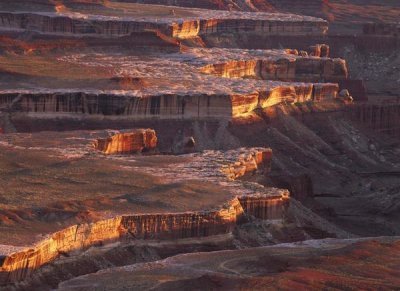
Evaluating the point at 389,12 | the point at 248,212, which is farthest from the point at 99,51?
the point at 389,12

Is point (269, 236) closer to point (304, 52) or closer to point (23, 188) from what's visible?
point (23, 188)

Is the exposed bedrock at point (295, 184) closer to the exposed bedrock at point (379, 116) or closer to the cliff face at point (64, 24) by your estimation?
the exposed bedrock at point (379, 116)

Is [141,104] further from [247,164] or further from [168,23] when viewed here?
[168,23]

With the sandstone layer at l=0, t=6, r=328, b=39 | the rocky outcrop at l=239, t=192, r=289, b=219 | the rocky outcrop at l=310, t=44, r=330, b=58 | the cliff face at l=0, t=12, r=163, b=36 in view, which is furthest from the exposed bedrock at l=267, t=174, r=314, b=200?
the rocky outcrop at l=310, t=44, r=330, b=58

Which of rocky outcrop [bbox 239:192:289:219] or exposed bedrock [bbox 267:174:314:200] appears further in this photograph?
exposed bedrock [bbox 267:174:314:200]

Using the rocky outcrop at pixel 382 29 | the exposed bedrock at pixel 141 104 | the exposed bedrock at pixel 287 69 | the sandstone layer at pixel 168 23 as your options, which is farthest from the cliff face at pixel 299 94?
the rocky outcrop at pixel 382 29

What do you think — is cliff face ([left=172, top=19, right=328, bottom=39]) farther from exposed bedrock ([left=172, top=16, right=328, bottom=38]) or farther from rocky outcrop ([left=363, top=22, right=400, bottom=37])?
rocky outcrop ([left=363, top=22, right=400, bottom=37])
